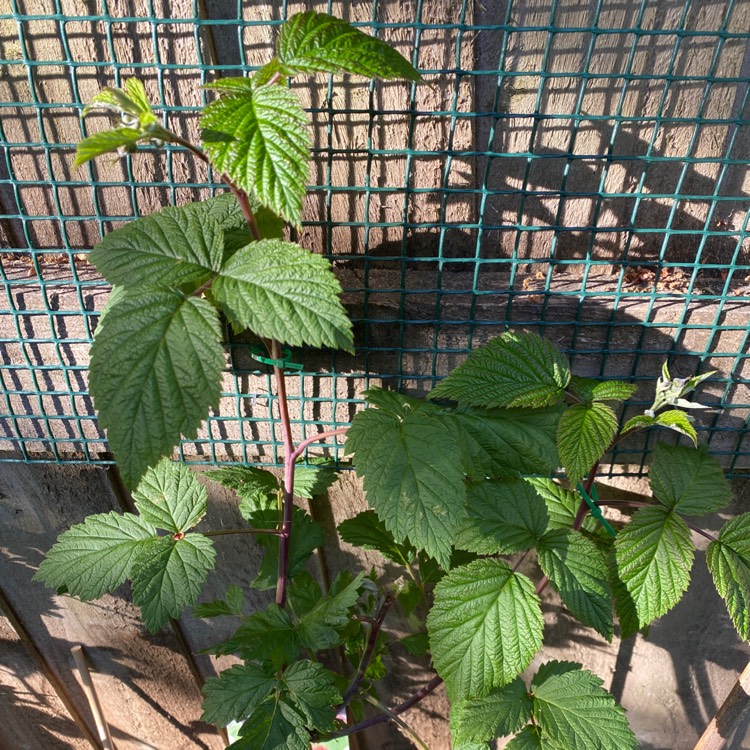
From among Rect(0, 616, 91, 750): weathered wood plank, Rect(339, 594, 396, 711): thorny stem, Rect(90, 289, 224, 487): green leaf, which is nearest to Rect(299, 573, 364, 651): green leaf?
Rect(339, 594, 396, 711): thorny stem

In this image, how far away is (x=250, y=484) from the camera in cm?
114

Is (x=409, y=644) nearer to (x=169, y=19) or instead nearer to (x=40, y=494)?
(x=40, y=494)

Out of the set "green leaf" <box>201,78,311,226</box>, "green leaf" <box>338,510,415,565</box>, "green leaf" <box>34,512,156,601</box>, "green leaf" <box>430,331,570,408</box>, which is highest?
"green leaf" <box>201,78,311,226</box>

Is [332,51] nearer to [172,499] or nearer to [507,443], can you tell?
[507,443]

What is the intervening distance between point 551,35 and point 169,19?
1.70 ft

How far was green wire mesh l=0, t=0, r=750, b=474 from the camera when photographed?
902mm

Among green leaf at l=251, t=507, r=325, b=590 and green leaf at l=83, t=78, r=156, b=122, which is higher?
green leaf at l=83, t=78, r=156, b=122

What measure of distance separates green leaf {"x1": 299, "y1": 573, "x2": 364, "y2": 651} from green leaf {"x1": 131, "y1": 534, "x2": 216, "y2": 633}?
18cm

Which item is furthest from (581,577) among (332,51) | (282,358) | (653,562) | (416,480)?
(332,51)

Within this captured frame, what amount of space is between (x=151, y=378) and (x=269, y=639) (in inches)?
20.3

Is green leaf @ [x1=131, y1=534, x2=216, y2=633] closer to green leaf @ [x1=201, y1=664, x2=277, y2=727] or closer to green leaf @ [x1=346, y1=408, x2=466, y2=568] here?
green leaf @ [x1=201, y1=664, x2=277, y2=727]

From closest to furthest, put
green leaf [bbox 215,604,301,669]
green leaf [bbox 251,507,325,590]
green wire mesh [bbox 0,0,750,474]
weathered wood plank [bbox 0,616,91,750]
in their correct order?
green wire mesh [bbox 0,0,750,474] → green leaf [bbox 215,604,301,669] → green leaf [bbox 251,507,325,590] → weathered wood plank [bbox 0,616,91,750]

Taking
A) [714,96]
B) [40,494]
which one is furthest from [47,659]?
[714,96]

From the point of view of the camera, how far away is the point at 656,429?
1150mm
